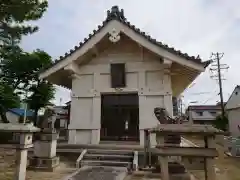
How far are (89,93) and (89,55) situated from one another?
2013mm

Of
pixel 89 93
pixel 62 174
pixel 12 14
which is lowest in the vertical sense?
pixel 62 174

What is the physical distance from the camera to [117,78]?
34.5ft

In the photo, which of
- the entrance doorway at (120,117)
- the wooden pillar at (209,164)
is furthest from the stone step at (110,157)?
the wooden pillar at (209,164)

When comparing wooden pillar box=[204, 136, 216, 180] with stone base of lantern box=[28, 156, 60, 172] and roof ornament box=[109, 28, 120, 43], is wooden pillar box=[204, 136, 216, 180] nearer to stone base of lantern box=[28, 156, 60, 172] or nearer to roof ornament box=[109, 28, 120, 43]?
stone base of lantern box=[28, 156, 60, 172]

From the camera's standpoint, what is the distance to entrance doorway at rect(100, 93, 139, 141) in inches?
420

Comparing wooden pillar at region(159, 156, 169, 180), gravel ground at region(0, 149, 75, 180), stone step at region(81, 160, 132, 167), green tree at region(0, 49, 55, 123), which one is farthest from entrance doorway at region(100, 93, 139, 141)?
green tree at region(0, 49, 55, 123)

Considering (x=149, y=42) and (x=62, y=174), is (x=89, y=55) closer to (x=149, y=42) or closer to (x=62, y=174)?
(x=149, y=42)

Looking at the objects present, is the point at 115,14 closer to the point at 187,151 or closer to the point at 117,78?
the point at 117,78

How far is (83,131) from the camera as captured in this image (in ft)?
33.8

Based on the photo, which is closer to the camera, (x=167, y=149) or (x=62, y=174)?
(x=167, y=149)

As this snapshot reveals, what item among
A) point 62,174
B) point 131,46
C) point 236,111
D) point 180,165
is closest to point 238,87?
point 236,111

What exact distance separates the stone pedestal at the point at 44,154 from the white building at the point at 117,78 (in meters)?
2.58

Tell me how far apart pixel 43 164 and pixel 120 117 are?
4.49 metres

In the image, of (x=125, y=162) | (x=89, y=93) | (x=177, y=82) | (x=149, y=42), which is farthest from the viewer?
(x=177, y=82)
